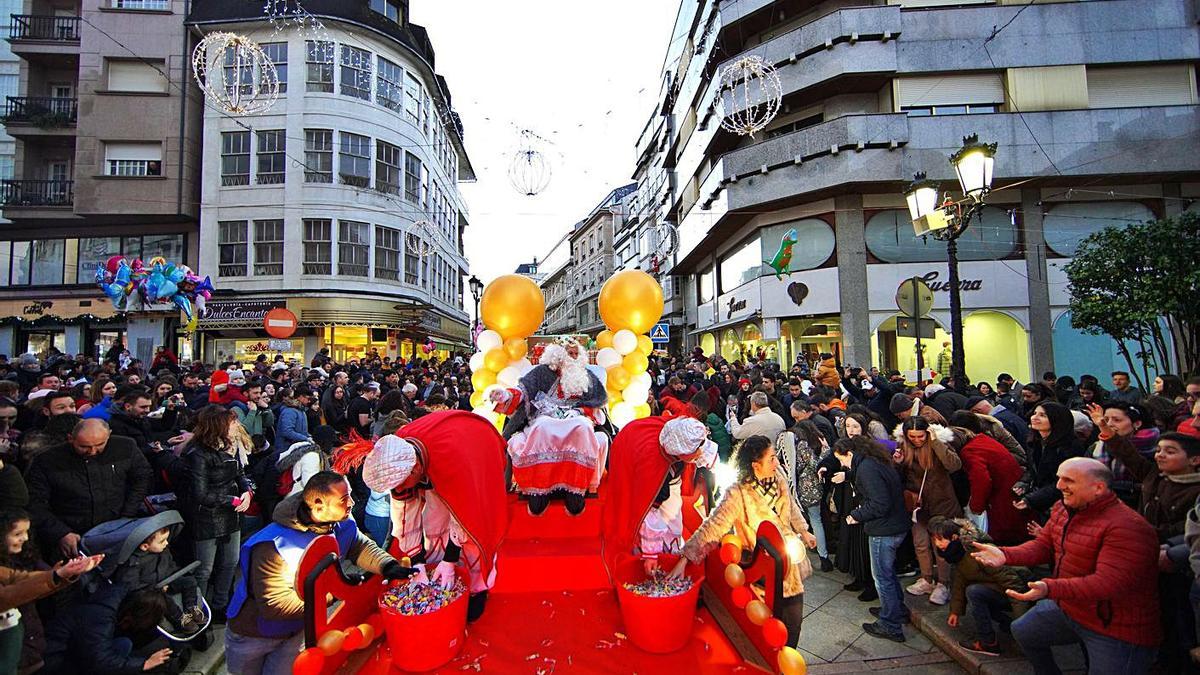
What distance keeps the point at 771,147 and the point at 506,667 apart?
17.8 meters

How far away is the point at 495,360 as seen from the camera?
6.37 m

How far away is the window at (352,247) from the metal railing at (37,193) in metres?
10.3

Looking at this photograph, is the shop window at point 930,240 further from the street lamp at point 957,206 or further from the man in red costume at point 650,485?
the man in red costume at point 650,485

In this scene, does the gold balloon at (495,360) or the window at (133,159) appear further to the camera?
the window at (133,159)

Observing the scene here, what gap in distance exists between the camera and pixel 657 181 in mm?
34156

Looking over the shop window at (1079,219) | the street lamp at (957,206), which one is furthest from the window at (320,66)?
the shop window at (1079,219)

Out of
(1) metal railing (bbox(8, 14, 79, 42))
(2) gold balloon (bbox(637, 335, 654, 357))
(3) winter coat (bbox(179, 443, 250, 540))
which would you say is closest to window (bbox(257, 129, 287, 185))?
(1) metal railing (bbox(8, 14, 79, 42))

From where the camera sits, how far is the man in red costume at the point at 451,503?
9.70 feet

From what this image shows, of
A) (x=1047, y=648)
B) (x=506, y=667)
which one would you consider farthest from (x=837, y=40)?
(x=506, y=667)

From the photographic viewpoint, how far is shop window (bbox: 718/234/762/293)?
19094 millimetres

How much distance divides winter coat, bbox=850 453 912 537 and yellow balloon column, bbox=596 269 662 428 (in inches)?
112

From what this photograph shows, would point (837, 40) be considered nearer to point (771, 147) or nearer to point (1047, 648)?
point (771, 147)

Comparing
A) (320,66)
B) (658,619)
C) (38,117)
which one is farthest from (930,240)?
(38,117)

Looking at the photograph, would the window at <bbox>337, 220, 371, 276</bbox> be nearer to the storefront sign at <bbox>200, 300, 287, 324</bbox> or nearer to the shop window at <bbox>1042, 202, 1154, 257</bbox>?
the storefront sign at <bbox>200, 300, 287, 324</bbox>
